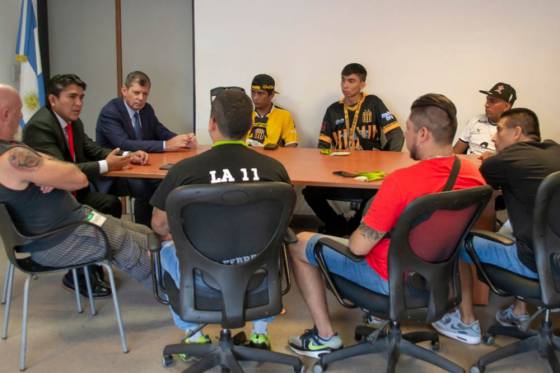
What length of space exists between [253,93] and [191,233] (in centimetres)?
280

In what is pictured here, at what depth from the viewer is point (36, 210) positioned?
212cm

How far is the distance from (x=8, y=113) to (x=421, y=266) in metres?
1.78

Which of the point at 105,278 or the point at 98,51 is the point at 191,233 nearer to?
the point at 105,278

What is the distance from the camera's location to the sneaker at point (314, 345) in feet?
7.34

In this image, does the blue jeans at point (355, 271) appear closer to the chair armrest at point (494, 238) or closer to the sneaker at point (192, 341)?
the chair armrest at point (494, 238)

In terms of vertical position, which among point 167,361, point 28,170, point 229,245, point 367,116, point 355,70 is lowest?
point 167,361

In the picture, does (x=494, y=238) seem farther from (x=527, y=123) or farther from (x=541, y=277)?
(x=527, y=123)

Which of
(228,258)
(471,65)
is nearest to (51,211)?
(228,258)

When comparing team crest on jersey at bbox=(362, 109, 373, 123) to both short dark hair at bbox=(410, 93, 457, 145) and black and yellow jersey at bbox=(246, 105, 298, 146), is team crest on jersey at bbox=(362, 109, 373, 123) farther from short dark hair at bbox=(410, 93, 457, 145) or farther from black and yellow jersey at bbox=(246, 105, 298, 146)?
short dark hair at bbox=(410, 93, 457, 145)

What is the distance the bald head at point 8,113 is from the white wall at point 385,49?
2.73 m

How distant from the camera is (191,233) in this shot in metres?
1.65

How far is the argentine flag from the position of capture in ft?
15.0

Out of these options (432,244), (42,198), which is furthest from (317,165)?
(42,198)

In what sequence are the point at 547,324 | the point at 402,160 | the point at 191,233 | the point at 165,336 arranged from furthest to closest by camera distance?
the point at 402,160, the point at 165,336, the point at 547,324, the point at 191,233
